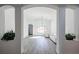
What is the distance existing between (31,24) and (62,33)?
10.6 meters

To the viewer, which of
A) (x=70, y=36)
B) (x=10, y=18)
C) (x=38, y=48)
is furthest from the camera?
(x=38, y=48)

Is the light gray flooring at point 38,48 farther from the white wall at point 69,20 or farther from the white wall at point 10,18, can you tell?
the white wall at point 69,20

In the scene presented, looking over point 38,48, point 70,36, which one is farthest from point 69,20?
point 38,48

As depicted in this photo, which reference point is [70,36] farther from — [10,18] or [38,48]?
[10,18]

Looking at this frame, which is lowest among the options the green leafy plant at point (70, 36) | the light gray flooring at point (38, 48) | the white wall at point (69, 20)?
the light gray flooring at point (38, 48)

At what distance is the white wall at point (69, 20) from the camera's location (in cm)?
392

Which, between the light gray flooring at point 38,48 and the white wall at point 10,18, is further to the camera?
the light gray flooring at point 38,48

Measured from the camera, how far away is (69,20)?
4012 millimetres

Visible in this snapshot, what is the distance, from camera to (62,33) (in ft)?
13.1

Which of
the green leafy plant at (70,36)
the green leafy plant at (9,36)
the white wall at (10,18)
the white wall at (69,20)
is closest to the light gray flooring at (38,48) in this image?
the green leafy plant at (9,36)

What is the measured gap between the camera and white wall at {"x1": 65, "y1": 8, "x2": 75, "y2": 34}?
12.9 ft
